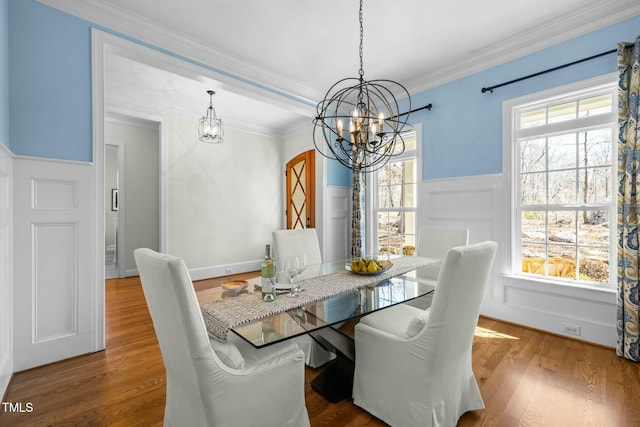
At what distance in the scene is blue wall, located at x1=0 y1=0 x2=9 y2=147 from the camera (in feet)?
6.46

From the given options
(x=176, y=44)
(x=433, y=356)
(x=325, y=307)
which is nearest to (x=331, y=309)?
(x=325, y=307)

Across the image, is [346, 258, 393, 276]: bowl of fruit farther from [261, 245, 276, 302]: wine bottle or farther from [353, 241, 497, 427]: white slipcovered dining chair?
[261, 245, 276, 302]: wine bottle

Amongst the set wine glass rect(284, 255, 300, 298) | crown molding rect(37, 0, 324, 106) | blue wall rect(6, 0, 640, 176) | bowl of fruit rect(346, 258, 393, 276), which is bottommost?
bowl of fruit rect(346, 258, 393, 276)

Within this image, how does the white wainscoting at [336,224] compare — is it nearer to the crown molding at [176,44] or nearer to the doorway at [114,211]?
the crown molding at [176,44]

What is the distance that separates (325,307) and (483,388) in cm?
125

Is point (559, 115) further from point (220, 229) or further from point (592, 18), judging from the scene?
point (220, 229)

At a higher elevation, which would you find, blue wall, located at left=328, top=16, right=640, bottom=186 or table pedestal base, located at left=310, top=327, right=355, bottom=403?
blue wall, located at left=328, top=16, right=640, bottom=186

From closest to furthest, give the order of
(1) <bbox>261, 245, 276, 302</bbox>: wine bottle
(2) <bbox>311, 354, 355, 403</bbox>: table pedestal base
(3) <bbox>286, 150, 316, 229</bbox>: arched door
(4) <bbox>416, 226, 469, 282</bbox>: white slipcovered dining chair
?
1. (1) <bbox>261, 245, 276, 302</bbox>: wine bottle
2. (2) <bbox>311, 354, 355, 403</bbox>: table pedestal base
3. (4) <bbox>416, 226, 469, 282</bbox>: white slipcovered dining chair
4. (3) <bbox>286, 150, 316, 229</bbox>: arched door

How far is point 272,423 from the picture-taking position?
4.35ft

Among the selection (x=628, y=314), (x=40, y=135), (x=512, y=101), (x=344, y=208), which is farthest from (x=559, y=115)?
(x=40, y=135)

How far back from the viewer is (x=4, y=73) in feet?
6.68

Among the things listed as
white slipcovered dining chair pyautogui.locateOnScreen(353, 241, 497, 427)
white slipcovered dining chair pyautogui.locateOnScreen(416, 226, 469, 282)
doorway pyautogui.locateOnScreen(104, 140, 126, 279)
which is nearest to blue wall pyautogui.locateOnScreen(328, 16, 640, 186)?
white slipcovered dining chair pyautogui.locateOnScreen(416, 226, 469, 282)

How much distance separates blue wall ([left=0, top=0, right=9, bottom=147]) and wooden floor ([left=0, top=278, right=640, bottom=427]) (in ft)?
5.54

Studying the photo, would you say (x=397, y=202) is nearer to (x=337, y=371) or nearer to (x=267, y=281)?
(x=337, y=371)
